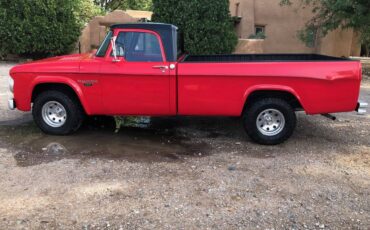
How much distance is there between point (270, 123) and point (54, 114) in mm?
3482

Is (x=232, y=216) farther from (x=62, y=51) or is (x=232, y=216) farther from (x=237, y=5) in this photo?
(x=237, y=5)

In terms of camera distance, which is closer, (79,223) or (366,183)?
(79,223)

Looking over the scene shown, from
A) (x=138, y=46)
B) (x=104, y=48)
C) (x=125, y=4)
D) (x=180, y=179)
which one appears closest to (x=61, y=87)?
(x=104, y=48)

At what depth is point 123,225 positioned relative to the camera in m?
3.84

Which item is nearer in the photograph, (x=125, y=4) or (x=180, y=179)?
(x=180, y=179)

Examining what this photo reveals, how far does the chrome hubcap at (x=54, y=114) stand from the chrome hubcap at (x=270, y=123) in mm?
3126

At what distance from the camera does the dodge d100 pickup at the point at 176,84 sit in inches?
230

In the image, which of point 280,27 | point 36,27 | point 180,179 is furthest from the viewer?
point 280,27

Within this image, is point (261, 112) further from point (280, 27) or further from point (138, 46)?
point (280, 27)

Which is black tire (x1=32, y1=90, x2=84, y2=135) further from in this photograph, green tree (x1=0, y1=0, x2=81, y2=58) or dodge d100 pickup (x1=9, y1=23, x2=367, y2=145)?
green tree (x1=0, y1=0, x2=81, y2=58)

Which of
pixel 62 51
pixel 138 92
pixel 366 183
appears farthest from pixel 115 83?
pixel 62 51

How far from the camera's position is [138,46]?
6113 mm

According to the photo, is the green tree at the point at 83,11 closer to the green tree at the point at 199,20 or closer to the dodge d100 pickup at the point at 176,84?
the green tree at the point at 199,20

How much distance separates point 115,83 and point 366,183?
3733 millimetres
